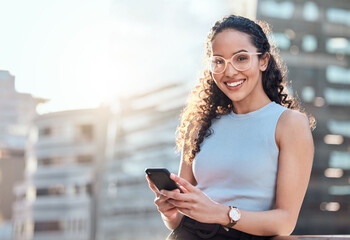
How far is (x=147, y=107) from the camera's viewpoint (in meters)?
44.0

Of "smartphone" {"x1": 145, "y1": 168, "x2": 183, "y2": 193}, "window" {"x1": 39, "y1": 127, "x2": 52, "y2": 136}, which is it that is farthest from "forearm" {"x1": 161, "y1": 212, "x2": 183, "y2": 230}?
"window" {"x1": 39, "y1": 127, "x2": 52, "y2": 136}

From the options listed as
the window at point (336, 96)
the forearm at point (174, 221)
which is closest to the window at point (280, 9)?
the window at point (336, 96)

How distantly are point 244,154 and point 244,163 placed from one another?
1.0 inches

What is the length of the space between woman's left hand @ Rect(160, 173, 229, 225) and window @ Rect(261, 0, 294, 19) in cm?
3200

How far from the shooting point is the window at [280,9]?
32625 mm

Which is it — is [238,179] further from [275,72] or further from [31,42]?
[31,42]

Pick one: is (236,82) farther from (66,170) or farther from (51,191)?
(51,191)

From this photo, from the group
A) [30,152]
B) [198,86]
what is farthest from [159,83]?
[198,86]

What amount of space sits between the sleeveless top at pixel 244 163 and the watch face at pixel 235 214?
101 millimetres

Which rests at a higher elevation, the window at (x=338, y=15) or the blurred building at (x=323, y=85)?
the window at (x=338, y=15)

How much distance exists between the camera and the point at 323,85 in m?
33.8

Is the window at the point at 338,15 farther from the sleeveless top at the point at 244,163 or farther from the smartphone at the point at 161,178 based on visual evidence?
the smartphone at the point at 161,178

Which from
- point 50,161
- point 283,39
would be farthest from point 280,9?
point 50,161

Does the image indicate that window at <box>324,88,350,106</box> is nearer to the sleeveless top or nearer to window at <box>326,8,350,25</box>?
window at <box>326,8,350,25</box>
